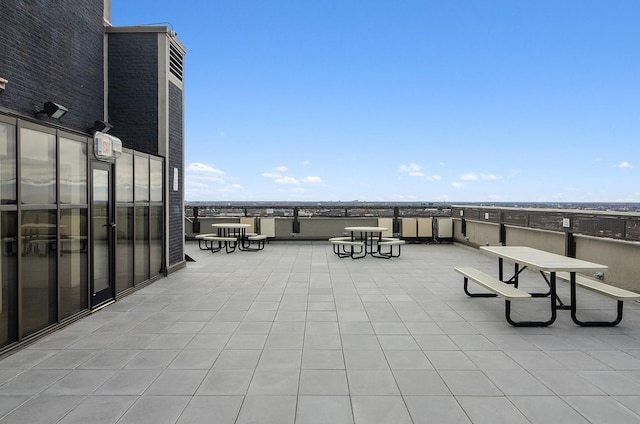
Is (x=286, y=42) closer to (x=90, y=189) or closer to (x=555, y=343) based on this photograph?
(x=90, y=189)

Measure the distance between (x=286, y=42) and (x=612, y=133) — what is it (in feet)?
54.2

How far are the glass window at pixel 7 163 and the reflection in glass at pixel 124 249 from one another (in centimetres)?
209

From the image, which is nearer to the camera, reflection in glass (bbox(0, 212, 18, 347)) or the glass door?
reflection in glass (bbox(0, 212, 18, 347))

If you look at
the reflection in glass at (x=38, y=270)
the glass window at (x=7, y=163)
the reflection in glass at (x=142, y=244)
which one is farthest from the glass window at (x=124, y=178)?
the glass window at (x=7, y=163)

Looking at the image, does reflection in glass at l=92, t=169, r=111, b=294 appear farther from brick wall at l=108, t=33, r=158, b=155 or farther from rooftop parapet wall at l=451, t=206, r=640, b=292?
rooftop parapet wall at l=451, t=206, r=640, b=292

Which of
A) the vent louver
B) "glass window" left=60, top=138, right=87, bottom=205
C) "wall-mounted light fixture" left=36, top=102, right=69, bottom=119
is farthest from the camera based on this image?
the vent louver

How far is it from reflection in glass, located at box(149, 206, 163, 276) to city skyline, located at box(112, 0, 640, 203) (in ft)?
6.18

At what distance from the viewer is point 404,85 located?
96.3 ft

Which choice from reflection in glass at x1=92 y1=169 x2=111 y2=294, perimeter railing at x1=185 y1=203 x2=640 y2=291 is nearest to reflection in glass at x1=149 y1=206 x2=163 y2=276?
reflection in glass at x1=92 y1=169 x2=111 y2=294

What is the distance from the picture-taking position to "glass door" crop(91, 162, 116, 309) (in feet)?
15.9

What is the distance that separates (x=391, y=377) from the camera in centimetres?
289

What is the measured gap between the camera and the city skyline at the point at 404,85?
14.5 meters

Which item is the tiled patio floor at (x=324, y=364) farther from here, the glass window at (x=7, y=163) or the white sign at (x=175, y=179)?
the white sign at (x=175, y=179)

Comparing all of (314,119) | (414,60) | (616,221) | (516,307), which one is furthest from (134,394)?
(314,119)
